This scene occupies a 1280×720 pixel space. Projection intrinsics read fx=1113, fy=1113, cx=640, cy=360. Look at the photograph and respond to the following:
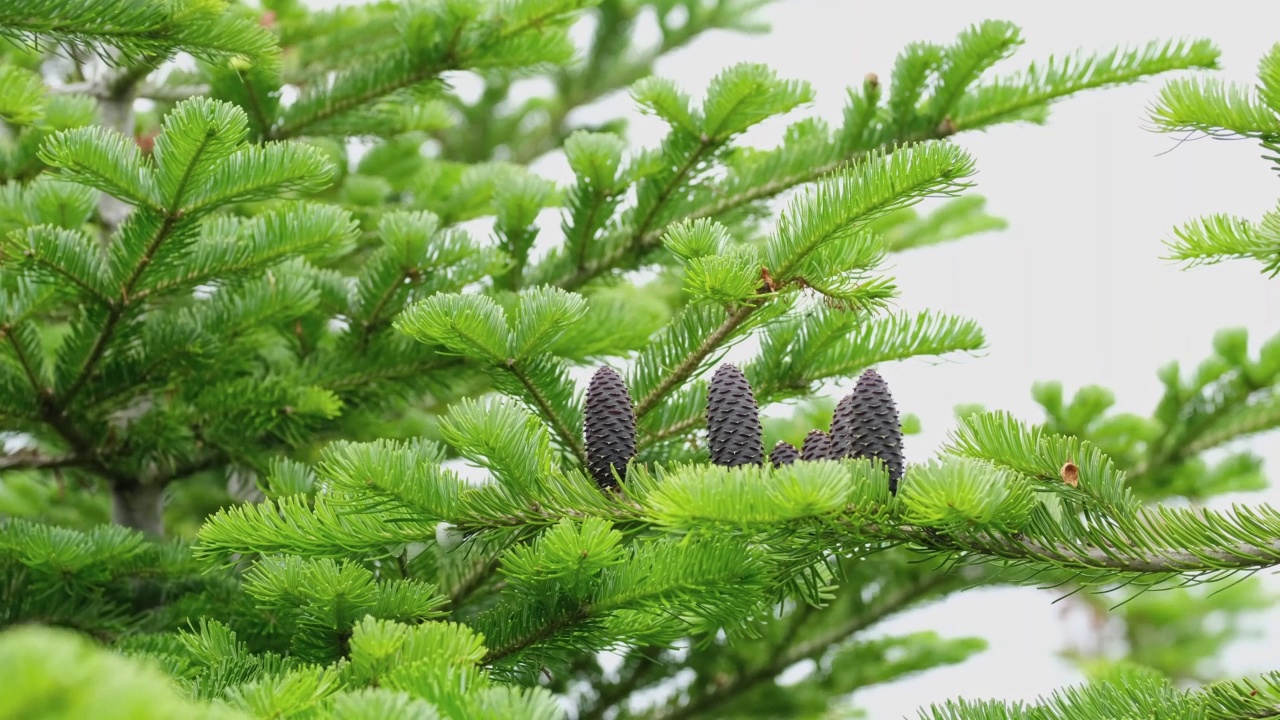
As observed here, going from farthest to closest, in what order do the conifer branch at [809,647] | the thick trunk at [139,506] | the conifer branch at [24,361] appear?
1. the conifer branch at [809,647]
2. the thick trunk at [139,506]
3. the conifer branch at [24,361]

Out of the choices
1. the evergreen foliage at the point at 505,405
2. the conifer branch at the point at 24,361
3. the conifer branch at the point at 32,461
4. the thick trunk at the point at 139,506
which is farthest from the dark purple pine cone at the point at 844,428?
the thick trunk at the point at 139,506

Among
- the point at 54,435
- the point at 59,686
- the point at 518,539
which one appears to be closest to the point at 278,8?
the point at 54,435

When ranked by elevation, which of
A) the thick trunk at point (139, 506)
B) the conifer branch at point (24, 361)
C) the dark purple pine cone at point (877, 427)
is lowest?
the thick trunk at point (139, 506)

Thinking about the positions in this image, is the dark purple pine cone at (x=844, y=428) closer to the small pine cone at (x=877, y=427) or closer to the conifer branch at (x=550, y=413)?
the small pine cone at (x=877, y=427)

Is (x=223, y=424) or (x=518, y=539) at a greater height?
(x=518, y=539)

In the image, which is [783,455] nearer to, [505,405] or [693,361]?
[693,361]

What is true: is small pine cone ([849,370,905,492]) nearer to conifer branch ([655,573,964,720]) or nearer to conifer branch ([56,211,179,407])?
conifer branch ([56,211,179,407])

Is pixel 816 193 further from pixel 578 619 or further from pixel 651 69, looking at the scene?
pixel 651 69

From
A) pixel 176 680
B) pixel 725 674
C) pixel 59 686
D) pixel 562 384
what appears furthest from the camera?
pixel 725 674
